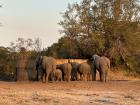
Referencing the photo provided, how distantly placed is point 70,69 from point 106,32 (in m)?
7.01

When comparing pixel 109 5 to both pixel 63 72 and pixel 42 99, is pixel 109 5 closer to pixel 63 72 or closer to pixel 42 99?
pixel 63 72

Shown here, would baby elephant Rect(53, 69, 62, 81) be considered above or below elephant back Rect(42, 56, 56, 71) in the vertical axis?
below

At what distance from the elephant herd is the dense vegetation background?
368 centimetres

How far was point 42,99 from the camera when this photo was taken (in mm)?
19719

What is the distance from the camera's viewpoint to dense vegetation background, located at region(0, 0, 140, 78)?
141ft

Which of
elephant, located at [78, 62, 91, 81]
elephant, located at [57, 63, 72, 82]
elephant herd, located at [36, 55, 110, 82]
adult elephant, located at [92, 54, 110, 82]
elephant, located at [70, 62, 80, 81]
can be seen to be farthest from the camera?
elephant, located at [70, 62, 80, 81]

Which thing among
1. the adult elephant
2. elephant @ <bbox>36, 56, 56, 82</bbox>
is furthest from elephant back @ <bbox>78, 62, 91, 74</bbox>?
elephant @ <bbox>36, 56, 56, 82</bbox>

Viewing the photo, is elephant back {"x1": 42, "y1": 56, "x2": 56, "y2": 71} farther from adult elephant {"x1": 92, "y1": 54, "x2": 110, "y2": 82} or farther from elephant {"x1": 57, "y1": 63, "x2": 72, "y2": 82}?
adult elephant {"x1": 92, "y1": 54, "x2": 110, "y2": 82}

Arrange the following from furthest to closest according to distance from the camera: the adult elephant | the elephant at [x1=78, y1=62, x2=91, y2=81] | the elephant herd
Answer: the elephant at [x1=78, y1=62, x2=91, y2=81] → the elephant herd → the adult elephant

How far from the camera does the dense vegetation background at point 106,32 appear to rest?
42.9 metres

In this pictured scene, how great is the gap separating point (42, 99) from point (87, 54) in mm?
24548

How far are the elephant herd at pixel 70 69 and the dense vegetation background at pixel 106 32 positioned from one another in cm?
368

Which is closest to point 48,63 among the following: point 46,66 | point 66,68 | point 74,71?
point 46,66

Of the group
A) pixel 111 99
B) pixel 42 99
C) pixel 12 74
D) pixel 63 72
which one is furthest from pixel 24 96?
pixel 12 74
